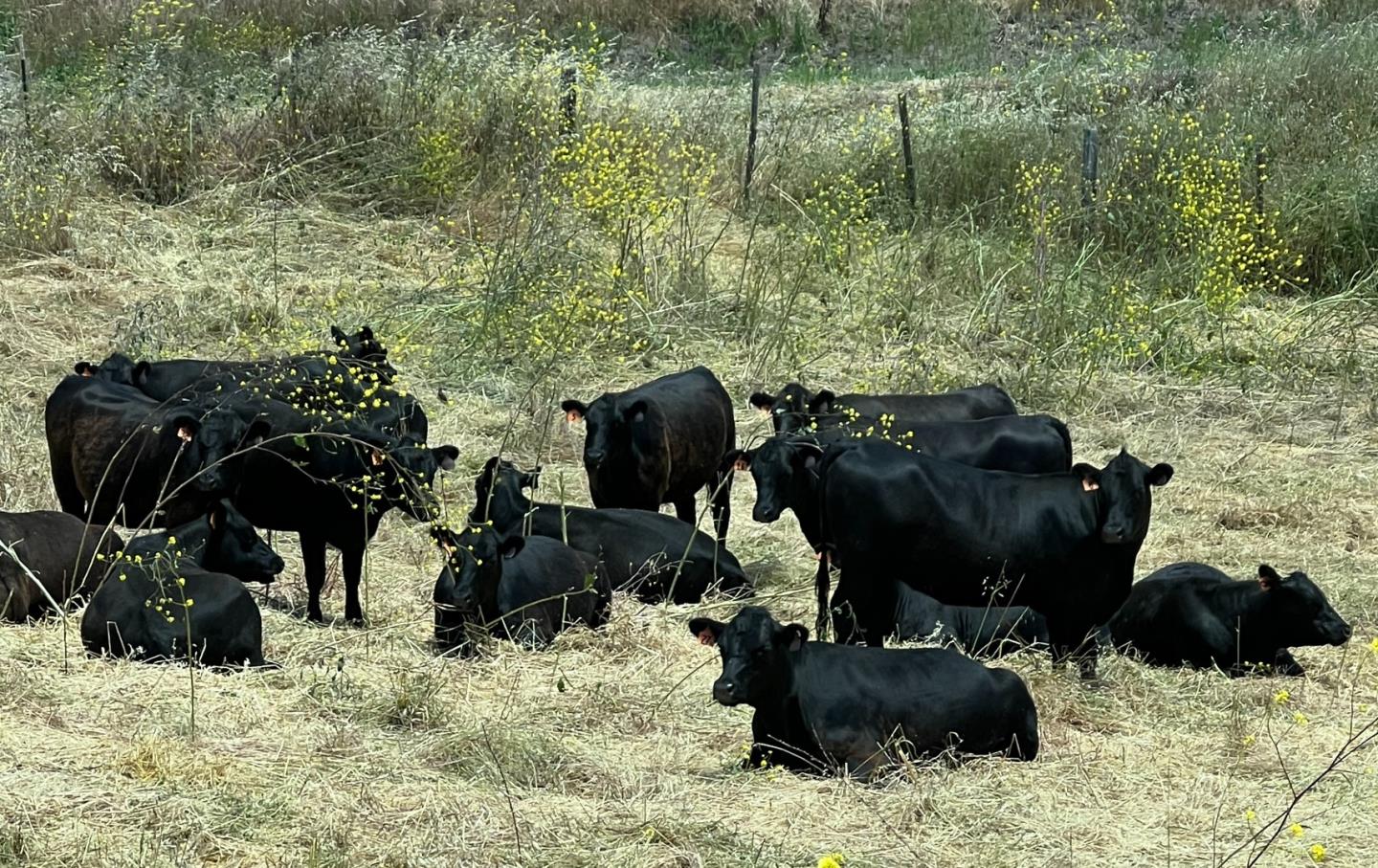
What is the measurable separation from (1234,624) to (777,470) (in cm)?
238

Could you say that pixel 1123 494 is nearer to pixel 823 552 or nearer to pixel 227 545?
pixel 823 552

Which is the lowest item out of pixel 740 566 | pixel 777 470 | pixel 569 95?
pixel 740 566

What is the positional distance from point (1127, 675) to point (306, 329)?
26.4 feet

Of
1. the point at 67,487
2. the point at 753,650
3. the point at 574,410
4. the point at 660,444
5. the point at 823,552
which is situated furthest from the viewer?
the point at 660,444

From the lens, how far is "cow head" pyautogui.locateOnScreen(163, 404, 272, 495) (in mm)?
9500

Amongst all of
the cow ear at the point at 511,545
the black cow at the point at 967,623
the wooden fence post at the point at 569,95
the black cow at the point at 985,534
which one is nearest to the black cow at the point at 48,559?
the cow ear at the point at 511,545

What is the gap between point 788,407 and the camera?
11203 millimetres

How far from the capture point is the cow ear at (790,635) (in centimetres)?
728

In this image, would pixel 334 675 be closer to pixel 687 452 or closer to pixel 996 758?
pixel 996 758

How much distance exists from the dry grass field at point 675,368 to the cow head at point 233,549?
316 mm

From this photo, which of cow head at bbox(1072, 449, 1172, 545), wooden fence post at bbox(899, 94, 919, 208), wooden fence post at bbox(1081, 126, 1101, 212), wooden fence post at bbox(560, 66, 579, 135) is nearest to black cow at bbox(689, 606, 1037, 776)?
cow head at bbox(1072, 449, 1172, 545)

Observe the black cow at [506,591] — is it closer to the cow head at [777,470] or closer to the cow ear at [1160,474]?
the cow head at [777,470]

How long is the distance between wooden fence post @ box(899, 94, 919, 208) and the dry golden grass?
7.12m

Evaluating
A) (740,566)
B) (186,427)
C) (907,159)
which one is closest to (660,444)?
(740,566)
